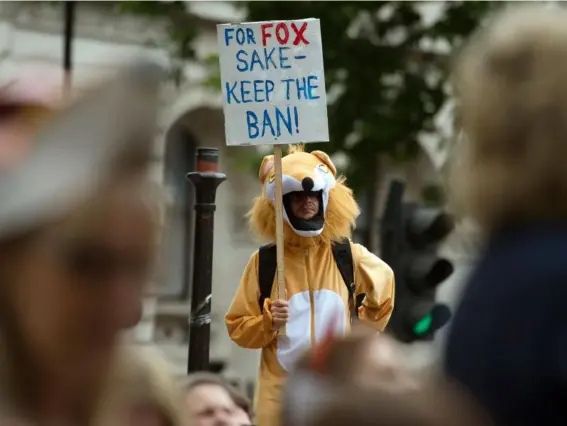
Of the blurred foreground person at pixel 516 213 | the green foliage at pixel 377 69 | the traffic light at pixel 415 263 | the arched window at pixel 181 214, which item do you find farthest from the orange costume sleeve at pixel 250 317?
the arched window at pixel 181 214

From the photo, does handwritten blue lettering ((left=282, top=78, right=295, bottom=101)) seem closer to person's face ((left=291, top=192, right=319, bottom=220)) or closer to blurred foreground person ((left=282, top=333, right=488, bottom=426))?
person's face ((left=291, top=192, right=319, bottom=220))

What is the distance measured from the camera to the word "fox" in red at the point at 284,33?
583cm

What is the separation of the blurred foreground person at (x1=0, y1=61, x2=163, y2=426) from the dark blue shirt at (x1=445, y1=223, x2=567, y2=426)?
44 cm

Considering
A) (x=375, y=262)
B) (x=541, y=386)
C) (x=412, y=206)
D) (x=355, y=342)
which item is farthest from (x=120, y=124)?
(x=412, y=206)

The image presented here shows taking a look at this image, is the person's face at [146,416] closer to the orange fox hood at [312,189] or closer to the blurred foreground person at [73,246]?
the blurred foreground person at [73,246]

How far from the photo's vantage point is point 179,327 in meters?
16.1

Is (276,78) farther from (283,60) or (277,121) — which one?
(277,121)

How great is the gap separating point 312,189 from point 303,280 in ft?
1.44

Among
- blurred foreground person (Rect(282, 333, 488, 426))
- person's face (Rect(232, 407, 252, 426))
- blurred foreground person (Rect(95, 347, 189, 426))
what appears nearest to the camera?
blurred foreground person (Rect(282, 333, 488, 426))

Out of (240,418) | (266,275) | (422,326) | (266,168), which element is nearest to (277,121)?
(266,168)

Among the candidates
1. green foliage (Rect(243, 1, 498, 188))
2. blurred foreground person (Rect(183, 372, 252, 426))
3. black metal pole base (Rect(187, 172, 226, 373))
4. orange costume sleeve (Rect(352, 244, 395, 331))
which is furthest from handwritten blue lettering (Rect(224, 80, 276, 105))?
green foliage (Rect(243, 1, 498, 188))

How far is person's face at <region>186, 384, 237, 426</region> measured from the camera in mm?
2752

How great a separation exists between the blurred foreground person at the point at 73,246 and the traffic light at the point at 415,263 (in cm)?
615

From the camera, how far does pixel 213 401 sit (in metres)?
2.82
